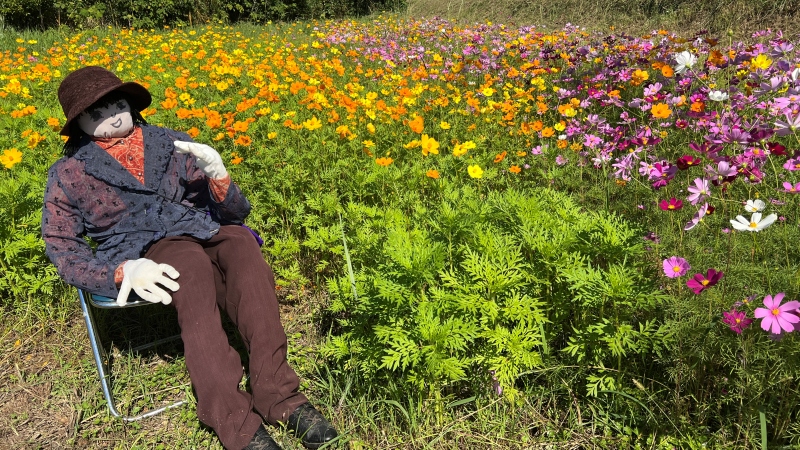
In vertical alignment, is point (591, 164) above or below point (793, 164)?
below

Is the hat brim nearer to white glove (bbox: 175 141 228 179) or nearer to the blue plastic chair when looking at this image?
white glove (bbox: 175 141 228 179)

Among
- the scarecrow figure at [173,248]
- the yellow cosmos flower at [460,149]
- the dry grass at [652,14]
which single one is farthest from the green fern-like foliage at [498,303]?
the dry grass at [652,14]

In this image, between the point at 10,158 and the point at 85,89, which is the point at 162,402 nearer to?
the point at 85,89

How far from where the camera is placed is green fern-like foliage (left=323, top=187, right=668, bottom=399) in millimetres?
1727

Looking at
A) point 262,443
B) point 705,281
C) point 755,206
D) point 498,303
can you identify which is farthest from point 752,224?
point 262,443

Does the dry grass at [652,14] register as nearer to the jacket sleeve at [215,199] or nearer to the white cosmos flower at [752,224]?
the white cosmos flower at [752,224]

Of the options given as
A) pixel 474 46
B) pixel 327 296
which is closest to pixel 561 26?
pixel 474 46

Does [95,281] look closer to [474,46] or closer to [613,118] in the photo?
[613,118]

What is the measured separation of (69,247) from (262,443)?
1031mm

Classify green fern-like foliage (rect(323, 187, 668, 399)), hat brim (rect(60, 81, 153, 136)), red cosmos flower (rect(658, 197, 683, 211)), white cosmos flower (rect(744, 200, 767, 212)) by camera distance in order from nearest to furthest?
white cosmos flower (rect(744, 200, 767, 212)) → green fern-like foliage (rect(323, 187, 668, 399)) → red cosmos flower (rect(658, 197, 683, 211)) → hat brim (rect(60, 81, 153, 136))

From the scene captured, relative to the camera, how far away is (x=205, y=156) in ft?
6.74

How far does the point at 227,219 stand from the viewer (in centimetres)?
233

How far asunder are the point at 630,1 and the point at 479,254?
8.56 metres

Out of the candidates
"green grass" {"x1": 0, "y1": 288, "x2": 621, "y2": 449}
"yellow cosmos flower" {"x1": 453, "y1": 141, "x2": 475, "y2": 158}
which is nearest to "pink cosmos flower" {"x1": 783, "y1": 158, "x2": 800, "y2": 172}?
"green grass" {"x1": 0, "y1": 288, "x2": 621, "y2": 449}
